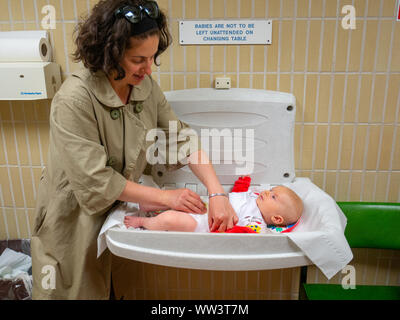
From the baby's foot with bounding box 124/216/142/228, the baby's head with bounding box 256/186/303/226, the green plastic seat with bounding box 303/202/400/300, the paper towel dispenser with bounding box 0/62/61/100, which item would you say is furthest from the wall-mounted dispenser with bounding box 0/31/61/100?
the green plastic seat with bounding box 303/202/400/300

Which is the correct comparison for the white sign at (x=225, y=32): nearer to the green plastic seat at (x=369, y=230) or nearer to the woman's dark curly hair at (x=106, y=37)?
the woman's dark curly hair at (x=106, y=37)

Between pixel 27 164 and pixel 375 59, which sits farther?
pixel 27 164

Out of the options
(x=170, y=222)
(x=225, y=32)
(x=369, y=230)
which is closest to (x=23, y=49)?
(x=225, y=32)

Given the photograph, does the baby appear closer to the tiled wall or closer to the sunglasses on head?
the tiled wall

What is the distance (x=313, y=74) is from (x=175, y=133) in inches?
24.9

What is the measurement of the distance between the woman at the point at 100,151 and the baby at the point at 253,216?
46 millimetres

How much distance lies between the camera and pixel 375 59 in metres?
1.51

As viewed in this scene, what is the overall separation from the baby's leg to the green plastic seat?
0.69 m

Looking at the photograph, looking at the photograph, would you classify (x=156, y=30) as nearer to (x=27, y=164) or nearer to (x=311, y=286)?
(x=27, y=164)
